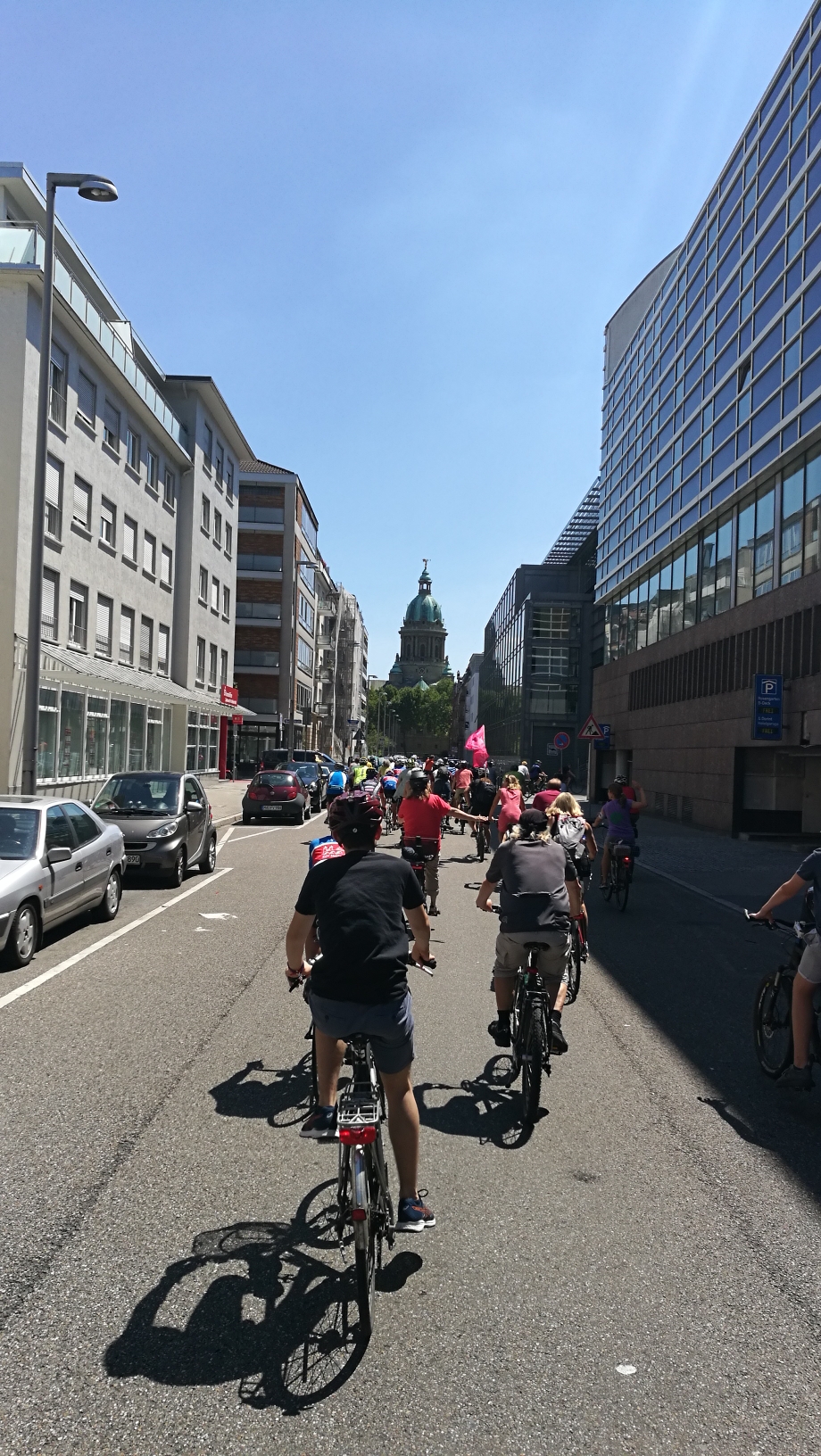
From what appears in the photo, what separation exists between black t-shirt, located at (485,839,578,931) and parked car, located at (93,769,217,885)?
30.7ft

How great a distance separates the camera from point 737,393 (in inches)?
1251

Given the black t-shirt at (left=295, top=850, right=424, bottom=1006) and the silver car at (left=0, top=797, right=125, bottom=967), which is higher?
the black t-shirt at (left=295, top=850, right=424, bottom=1006)

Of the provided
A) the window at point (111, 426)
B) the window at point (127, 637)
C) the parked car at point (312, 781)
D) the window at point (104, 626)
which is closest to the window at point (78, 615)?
the window at point (104, 626)

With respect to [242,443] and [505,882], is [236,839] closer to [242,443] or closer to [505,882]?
[505,882]

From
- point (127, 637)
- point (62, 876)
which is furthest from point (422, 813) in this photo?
point (127, 637)

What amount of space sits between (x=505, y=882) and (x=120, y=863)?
288 inches

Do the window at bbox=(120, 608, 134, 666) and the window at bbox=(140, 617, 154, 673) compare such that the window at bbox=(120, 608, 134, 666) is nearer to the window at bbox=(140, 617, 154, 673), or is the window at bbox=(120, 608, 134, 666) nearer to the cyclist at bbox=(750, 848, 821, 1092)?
the window at bbox=(140, 617, 154, 673)

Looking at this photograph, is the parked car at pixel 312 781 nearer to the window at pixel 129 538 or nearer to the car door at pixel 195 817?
the window at pixel 129 538

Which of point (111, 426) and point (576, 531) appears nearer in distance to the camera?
point (111, 426)

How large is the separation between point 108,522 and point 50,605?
5701mm

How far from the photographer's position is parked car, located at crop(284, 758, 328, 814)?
118ft

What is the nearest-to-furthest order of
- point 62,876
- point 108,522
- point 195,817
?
point 62,876 → point 195,817 → point 108,522

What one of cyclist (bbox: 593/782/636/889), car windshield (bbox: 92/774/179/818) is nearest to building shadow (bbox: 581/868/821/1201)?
cyclist (bbox: 593/782/636/889)

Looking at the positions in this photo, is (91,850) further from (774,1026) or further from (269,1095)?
(774,1026)
